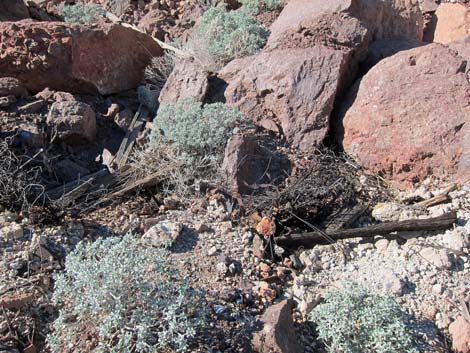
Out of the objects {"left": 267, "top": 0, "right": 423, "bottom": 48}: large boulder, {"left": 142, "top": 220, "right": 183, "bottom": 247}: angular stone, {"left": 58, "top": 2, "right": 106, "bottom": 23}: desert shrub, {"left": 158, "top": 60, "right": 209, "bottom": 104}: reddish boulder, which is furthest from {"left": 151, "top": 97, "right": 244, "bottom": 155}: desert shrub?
{"left": 58, "top": 2, "right": 106, "bottom": 23}: desert shrub

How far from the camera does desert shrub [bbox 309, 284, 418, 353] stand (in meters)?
3.04

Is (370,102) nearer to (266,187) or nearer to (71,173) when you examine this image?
(266,187)

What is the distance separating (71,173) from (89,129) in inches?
20.2

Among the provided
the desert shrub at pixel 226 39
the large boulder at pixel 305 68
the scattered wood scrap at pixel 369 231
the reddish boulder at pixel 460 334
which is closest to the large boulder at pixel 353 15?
the large boulder at pixel 305 68

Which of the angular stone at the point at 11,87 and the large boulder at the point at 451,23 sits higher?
the large boulder at the point at 451,23

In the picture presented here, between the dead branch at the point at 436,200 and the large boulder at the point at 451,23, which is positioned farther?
the large boulder at the point at 451,23

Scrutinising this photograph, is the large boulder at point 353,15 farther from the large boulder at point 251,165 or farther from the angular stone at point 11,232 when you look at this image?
the angular stone at point 11,232

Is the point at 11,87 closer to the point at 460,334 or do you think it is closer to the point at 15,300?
the point at 15,300

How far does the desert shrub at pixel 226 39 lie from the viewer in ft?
17.4

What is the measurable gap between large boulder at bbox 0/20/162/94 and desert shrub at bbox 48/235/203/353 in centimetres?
242

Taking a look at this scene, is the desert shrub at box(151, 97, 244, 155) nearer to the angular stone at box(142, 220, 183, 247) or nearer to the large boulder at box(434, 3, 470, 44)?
the angular stone at box(142, 220, 183, 247)

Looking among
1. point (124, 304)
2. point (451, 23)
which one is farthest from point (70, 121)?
point (451, 23)

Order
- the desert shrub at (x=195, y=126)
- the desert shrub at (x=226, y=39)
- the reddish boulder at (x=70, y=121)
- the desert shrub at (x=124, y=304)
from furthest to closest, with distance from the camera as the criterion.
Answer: the desert shrub at (x=226, y=39)
the reddish boulder at (x=70, y=121)
the desert shrub at (x=195, y=126)
the desert shrub at (x=124, y=304)

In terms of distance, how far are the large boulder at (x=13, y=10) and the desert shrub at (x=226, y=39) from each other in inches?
75.3
